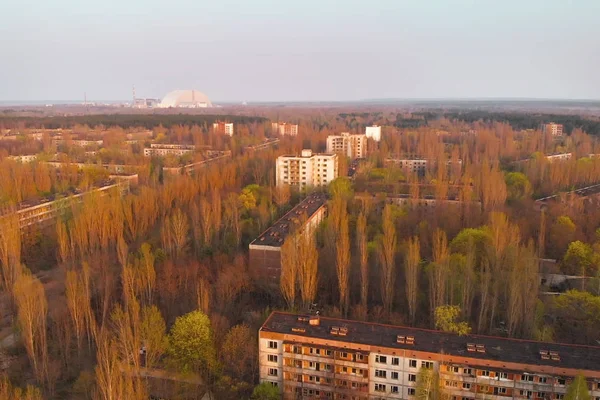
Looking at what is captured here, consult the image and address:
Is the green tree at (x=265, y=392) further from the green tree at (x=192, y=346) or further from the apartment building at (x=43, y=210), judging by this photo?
the apartment building at (x=43, y=210)

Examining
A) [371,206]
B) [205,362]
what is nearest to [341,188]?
[371,206]

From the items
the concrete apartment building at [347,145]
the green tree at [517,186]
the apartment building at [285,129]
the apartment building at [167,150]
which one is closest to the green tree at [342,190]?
the green tree at [517,186]

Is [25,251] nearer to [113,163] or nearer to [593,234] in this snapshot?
[113,163]

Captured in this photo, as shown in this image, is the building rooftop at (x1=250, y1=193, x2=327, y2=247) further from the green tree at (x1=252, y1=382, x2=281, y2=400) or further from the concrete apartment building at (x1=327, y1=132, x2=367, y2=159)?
the concrete apartment building at (x1=327, y1=132, x2=367, y2=159)

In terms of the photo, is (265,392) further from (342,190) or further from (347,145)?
(347,145)

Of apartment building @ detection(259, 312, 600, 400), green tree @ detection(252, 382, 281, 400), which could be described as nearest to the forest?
green tree @ detection(252, 382, 281, 400)
